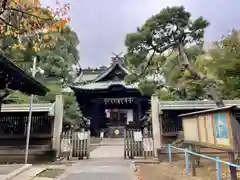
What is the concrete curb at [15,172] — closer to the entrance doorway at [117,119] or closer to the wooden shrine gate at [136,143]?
the wooden shrine gate at [136,143]

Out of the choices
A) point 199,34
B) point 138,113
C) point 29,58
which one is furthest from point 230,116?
point 29,58

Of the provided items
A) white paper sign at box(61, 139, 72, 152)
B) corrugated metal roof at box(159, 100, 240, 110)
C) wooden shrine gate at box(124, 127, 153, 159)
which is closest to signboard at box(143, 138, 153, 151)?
wooden shrine gate at box(124, 127, 153, 159)

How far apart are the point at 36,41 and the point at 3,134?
25.3 ft

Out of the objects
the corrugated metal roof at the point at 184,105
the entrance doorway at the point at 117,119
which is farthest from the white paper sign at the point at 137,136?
the entrance doorway at the point at 117,119

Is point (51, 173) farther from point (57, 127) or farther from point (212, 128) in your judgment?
point (212, 128)

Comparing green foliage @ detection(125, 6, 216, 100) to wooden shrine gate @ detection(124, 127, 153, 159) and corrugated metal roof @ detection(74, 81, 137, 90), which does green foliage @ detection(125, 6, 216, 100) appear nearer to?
wooden shrine gate @ detection(124, 127, 153, 159)

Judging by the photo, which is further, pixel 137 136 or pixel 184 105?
pixel 184 105

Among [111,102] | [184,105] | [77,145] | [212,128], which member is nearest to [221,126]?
[212,128]

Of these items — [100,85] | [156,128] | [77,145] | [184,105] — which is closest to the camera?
[77,145]

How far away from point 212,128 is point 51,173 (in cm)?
566

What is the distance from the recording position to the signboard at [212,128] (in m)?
4.71

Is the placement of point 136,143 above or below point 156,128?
below

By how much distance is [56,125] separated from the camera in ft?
38.0

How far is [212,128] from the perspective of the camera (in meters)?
5.59
